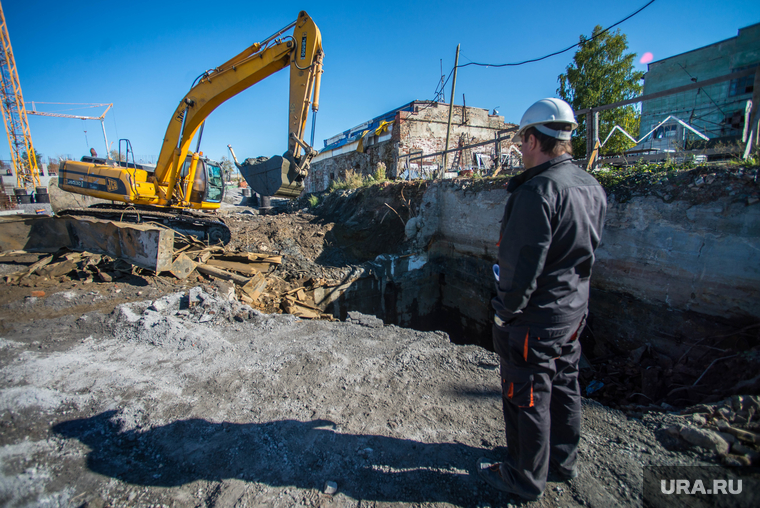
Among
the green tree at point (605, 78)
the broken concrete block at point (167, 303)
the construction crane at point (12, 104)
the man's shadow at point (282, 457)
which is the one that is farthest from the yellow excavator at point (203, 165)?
the construction crane at point (12, 104)

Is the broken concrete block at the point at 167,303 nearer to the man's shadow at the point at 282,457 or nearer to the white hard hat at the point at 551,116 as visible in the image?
the man's shadow at the point at 282,457

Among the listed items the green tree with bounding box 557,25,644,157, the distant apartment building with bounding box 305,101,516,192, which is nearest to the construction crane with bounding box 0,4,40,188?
the distant apartment building with bounding box 305,101,516,192

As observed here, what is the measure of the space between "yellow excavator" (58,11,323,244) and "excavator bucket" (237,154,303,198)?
0.02m

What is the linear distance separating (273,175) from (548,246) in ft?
17.7

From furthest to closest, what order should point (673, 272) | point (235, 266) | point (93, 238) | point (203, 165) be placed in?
point (203, 165) < point (235, 266) < point (93, 238) < point (673, 272)

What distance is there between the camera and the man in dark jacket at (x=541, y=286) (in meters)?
1.47

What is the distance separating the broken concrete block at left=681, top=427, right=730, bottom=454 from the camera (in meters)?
1.73

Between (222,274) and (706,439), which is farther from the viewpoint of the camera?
(222,274)

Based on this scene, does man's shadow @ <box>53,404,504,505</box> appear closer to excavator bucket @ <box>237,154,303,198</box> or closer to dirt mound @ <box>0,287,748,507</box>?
dirt mound @ <box>0,287,748,507</box>

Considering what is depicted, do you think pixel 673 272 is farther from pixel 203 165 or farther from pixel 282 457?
pixel 203 165

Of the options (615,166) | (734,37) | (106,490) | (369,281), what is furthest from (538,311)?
(734,37)

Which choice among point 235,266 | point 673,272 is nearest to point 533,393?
point 673,272

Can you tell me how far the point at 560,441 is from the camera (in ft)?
5.82

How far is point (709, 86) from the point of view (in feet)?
50.4
